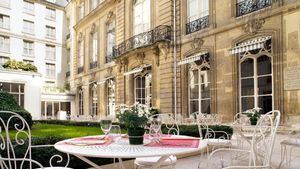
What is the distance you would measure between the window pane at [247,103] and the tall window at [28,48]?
74.7 ft

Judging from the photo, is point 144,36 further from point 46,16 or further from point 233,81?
point 46,16

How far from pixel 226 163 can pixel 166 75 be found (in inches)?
313

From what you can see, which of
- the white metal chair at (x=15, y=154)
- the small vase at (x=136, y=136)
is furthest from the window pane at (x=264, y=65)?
the small vase at (x=136, y=136)

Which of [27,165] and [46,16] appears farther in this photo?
[46,16]

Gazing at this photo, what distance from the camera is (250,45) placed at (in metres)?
9.19

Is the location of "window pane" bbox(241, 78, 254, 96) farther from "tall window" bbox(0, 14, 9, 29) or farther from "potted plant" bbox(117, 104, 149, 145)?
"tall window" bbox(0, 14, 9, 29)

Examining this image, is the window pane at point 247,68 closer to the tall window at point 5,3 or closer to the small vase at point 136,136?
the small vase at point 136,136

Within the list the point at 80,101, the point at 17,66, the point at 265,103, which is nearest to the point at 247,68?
the point at 265,103

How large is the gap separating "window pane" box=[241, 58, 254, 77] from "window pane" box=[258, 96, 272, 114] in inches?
34.8

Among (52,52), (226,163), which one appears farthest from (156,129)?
(52,52)

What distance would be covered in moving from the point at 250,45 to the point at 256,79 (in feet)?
3.54

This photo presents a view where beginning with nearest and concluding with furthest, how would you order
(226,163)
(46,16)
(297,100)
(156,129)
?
(156,129) → (226,163) → (297,100) → (46,16)

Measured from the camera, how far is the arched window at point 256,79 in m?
9.14

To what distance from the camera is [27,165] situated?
12.3ft
